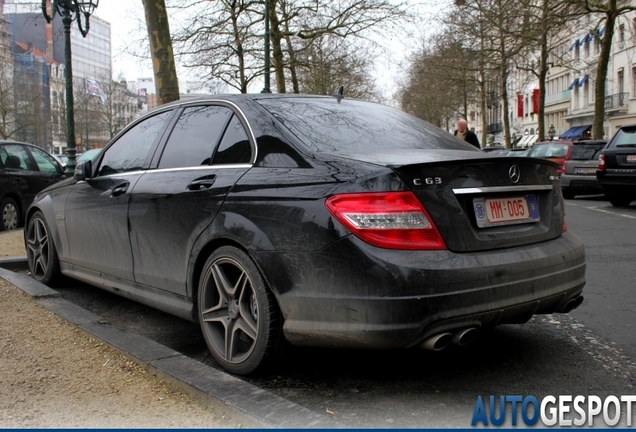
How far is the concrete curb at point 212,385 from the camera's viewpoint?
111 inches

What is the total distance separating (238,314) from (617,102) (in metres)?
56.1

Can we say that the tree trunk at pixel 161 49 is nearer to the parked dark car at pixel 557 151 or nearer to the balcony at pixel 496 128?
the parked dark car at pixel 557 151

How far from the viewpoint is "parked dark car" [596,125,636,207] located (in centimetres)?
1362

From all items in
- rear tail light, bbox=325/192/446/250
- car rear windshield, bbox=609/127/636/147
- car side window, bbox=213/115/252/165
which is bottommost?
rear tail light, bbox=325/192/446/250

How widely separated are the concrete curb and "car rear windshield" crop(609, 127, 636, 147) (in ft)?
40.4

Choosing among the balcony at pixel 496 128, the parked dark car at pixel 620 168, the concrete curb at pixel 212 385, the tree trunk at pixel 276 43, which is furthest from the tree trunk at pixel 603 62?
the balcony at pixel 496 128

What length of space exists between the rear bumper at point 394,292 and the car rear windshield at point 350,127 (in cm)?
72

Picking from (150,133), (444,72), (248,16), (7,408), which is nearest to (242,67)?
(248,16)

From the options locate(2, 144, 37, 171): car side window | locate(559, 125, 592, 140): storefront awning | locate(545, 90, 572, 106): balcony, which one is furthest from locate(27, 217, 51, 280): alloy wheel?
locate(545, 90, 572, 106): balcony

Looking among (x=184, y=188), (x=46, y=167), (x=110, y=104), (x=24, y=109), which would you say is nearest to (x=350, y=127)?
(x=184, y=188)

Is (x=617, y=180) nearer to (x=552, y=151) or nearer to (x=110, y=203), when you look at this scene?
(x=552, y=151)

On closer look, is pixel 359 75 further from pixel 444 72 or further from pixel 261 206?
pixel 261 206

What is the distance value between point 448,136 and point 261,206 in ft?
5.30

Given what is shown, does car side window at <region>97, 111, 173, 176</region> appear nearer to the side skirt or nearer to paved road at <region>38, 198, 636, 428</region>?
the side skirt
